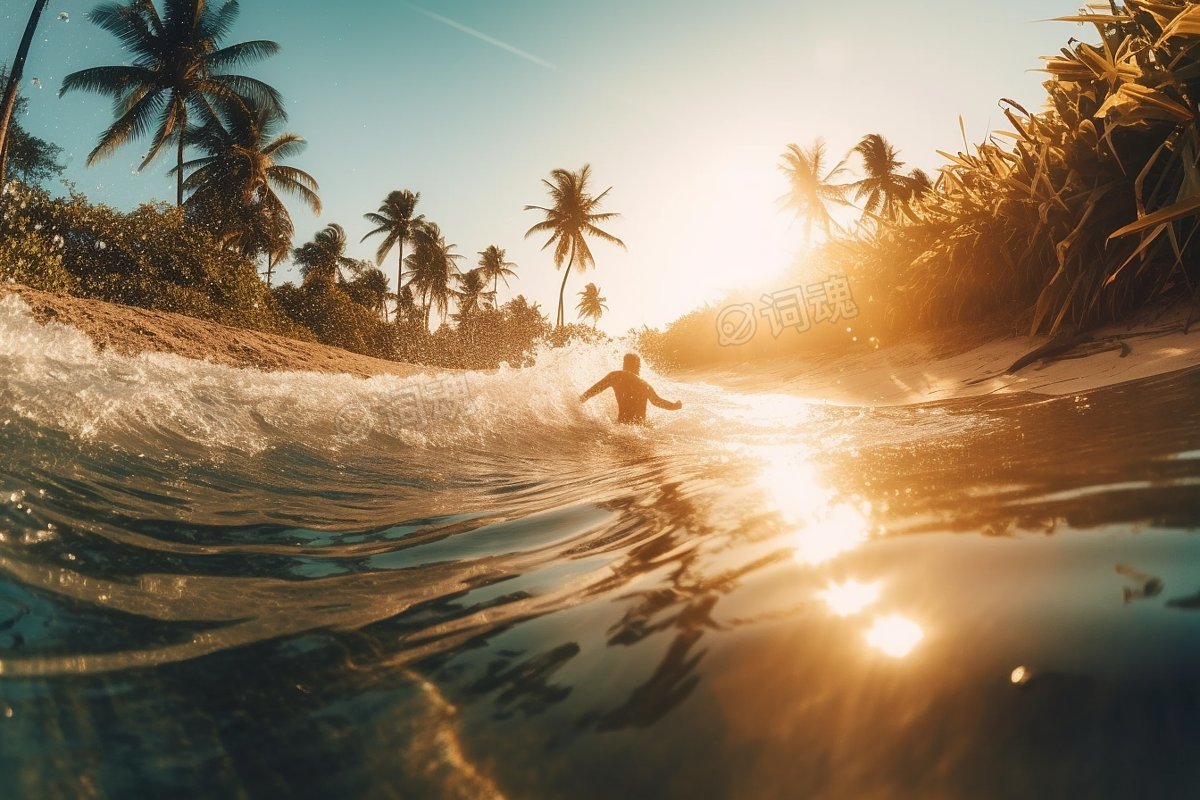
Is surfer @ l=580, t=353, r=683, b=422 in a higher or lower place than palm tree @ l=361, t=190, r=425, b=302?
lower

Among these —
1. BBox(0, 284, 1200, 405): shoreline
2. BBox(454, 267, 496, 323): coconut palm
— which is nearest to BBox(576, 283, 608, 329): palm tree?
BBox(454, 267, 496, 323): coconut palm

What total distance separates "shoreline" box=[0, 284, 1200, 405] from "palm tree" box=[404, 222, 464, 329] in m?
26.9

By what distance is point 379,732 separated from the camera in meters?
0.81

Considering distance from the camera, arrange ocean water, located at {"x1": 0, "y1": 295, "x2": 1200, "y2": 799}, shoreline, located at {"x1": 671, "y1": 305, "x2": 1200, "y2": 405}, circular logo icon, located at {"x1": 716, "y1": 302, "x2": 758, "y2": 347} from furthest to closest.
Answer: circular logo icon, located at {"x1": 716, "y1": 302, "x2": 758, "y2": 347}
shoreline, located at {"x1": 671, "y1": 305, "x2": 1200, "y2": 405}
ocean water, located at {"x1": 0, "y1": 295, "x2": 1200, "y2": 799}

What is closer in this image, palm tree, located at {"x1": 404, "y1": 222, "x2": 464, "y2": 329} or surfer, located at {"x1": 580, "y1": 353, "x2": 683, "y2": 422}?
surfer, located at {"x1": 580, "y1": 353, "x2": 683, "y2": 422}

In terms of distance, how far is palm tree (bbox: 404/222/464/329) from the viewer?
35.9m

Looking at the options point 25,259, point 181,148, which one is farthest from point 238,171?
point 25,259

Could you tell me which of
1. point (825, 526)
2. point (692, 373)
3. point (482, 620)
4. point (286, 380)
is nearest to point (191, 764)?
point (482, 620)

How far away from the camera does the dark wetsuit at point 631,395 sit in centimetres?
662

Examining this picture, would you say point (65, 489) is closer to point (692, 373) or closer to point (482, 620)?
point (482, 620)

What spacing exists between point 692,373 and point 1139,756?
16.7 metres

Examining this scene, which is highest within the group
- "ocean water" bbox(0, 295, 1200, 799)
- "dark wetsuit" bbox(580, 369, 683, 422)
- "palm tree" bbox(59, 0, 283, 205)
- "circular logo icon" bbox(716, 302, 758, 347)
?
"palm tree" bbox(59, 0, 283, 205)

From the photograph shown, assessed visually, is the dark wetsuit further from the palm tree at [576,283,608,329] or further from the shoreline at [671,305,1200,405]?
the palm tree at [576,283,608,329]

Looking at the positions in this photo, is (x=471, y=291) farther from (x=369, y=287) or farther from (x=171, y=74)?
(x=171, y=74)
